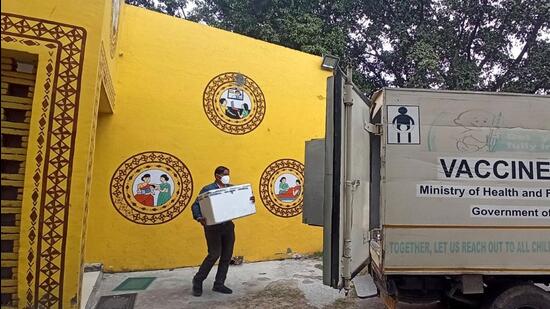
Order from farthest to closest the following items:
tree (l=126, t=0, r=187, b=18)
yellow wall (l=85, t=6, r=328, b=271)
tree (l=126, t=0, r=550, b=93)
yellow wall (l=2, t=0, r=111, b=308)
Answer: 1. tree (l=126, t=0, r=187, b=18)
2. tree (l=126, t=0, r=550, b=93)
3. yellow wall (l=85, t=6, r=328, b=271)
4. yellow wall (l=2, t=0, r=111, b=308)

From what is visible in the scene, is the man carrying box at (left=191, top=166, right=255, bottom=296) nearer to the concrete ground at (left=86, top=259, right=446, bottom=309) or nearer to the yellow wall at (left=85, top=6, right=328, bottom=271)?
the concrete ground at (left=86, top=259, right=446, bottom=309)

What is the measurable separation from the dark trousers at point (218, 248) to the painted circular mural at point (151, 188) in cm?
138

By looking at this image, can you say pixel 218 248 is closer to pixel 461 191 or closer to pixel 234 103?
pixel 234 103

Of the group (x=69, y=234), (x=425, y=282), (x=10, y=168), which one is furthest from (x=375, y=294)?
(x=10, y=168)

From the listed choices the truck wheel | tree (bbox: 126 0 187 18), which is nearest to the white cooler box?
the truck wheel

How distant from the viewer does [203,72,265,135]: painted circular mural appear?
6.39 m

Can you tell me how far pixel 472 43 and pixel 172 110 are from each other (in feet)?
37.2

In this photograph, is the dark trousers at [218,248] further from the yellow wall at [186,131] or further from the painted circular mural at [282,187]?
the painted circular mural at [282,187]

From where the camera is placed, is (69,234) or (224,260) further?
(224,260)

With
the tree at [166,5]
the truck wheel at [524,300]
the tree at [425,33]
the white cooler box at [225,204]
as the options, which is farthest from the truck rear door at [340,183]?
the tree at [166,5]

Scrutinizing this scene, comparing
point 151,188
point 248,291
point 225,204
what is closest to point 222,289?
point 248,291

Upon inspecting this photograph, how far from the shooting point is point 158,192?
5.99 meters

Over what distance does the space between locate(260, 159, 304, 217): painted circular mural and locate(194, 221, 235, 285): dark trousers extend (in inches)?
72.2

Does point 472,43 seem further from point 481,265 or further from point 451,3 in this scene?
point 481,265
